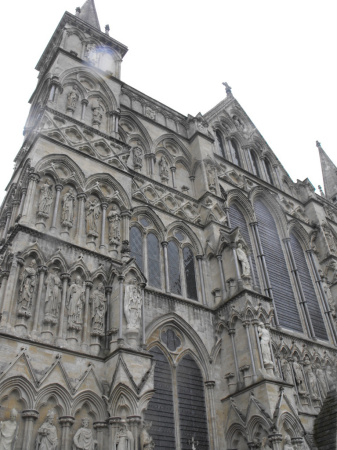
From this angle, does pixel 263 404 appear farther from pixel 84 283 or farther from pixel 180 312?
pixel 84 283

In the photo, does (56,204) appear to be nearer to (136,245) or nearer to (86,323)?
(136,245)

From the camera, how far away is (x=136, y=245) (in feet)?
51.5

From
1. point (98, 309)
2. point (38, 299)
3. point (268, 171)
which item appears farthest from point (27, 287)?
point (268, 171)

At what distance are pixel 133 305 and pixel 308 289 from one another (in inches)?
461

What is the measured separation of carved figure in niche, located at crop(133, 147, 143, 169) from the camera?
18200 mm

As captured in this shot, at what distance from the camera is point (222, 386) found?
1429 cm

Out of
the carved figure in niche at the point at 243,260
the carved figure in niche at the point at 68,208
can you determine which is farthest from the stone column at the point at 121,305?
the carved figure in niche at the point at 243,260

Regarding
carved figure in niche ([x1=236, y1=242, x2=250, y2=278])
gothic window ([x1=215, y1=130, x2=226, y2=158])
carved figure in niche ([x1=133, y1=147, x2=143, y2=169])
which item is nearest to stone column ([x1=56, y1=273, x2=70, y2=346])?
carved figure in niche ([x1=236, y1=242, x2=250, y2=278])

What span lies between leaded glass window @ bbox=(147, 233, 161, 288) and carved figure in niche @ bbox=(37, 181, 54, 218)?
413cm

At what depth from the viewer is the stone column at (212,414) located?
518 inches

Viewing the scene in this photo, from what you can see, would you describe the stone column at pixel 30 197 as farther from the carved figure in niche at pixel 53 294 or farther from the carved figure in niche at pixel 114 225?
the carved figure in niche at pixel 114 225

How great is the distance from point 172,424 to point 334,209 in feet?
63.3

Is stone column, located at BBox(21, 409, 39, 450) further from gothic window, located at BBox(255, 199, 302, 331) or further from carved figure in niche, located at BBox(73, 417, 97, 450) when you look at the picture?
gothic window, located at BBox(255, 199, 302, 331)

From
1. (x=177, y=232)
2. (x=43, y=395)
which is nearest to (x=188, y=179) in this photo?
(x=177, y=232)
